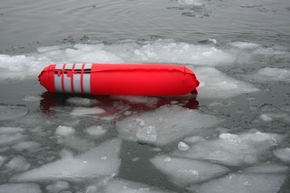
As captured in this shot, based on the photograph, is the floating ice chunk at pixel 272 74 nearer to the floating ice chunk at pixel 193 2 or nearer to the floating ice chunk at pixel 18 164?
the floating ice chunk at pixel 18 164

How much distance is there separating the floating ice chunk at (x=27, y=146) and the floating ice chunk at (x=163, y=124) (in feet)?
3.00

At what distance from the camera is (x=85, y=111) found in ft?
14.8

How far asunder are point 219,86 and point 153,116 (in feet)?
4.06

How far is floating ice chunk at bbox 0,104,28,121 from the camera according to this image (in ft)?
14.4

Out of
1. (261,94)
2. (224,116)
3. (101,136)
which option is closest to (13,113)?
(101,136)

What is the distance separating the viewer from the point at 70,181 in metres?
3.27

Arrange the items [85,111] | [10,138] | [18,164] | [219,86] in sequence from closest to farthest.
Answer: [18,164] < [10,138] < [85,111] < [219,86]

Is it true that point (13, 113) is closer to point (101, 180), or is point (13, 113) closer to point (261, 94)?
point (101, 180)

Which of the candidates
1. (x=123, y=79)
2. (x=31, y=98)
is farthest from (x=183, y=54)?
(x=31, y=98)

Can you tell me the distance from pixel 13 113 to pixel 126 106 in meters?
1.41

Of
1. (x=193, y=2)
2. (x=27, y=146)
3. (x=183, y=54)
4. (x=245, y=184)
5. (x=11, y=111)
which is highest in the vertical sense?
(x=193, y=2)

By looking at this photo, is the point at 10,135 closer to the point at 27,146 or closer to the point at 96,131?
the point at 27,146

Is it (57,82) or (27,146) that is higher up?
(57,82)

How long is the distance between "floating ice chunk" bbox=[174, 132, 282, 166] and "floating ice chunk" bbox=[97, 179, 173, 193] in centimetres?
60
